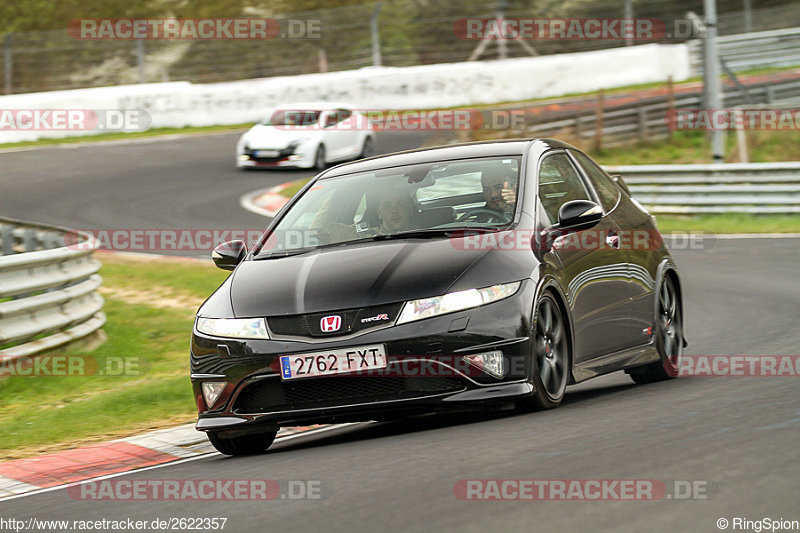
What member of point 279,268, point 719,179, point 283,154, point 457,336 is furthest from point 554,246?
point 283,154

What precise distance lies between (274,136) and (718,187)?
32.5ft

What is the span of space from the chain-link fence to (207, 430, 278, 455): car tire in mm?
26338

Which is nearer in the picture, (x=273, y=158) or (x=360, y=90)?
(x=273, y=158)

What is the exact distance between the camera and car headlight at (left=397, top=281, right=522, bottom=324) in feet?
21.5

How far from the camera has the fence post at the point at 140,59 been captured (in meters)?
33.8

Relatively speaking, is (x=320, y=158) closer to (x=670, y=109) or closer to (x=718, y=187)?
(x=670, y=109)

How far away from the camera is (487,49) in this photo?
38156mm

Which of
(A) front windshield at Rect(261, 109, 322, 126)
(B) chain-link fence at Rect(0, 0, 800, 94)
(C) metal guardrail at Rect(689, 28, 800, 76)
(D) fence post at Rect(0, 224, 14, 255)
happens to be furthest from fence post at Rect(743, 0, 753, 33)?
(D) fence post at Rect(0, 224, 14, 255)

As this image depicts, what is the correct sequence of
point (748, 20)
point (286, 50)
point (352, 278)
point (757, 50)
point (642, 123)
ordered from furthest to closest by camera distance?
1. point (748, 20)
2. point (757, 50)
3. point (286, 50)
4. point (642, 123)
5. point (352, 278)

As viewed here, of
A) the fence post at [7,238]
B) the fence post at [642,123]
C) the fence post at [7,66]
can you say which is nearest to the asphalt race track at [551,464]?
the fence post at [7,238]

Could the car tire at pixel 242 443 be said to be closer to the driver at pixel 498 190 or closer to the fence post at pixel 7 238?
the driver at pixel 498 190

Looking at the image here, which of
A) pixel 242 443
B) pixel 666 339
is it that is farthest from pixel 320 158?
pixel 242 443

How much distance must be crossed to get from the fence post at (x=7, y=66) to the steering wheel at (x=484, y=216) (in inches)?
1039

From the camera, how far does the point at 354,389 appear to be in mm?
6598
